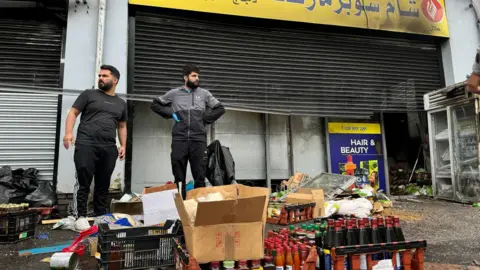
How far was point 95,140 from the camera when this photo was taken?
3885 mm

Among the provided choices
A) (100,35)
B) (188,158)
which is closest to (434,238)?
(188,158)

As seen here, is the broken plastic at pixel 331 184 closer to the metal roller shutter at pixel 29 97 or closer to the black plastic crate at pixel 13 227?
the black plastic crate at pixel 13 227

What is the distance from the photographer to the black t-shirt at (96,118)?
389cm

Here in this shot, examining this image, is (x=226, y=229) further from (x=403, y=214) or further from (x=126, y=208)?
(x=403, y=214)

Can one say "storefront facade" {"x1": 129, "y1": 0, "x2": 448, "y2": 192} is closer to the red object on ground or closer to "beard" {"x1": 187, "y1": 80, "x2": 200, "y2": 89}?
"beard" {"x1": 187, "y1": 80, "x2": 200, "y2": 89}

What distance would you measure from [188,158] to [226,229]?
2213 mm

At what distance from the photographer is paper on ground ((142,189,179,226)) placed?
133 inches

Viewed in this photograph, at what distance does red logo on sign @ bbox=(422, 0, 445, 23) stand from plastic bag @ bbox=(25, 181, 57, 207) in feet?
27.1

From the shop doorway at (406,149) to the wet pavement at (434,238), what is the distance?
2.10 metres

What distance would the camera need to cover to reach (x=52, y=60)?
5.54 meters

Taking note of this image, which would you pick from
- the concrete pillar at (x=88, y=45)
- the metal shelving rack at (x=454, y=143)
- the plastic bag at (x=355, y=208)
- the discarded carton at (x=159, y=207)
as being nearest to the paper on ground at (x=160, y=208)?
the discarded carton at (x=159, y=207)

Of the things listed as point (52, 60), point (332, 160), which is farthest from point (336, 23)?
point (52, 60)

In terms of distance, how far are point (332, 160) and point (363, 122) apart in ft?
4.06

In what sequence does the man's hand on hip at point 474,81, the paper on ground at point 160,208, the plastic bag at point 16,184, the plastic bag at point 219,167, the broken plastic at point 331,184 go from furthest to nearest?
the broken plastic at point 331,184 → the plastic bag at point 219,167 → the plastic bag at point 16,184 → the paper on ground at point 160,208 → the man's hand on hip at point 474,81
